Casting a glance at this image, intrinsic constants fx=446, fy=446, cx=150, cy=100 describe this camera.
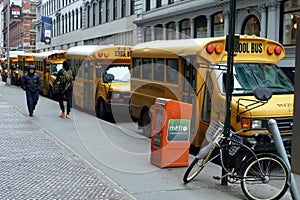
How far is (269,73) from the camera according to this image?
9.41 m

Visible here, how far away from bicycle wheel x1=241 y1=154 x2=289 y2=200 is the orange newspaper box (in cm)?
184

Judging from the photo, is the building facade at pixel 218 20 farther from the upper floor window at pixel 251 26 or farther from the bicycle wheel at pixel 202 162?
the bicycle wheel at pixel 202 162

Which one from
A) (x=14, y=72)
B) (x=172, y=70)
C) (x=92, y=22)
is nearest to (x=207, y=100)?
(x=172, y=70)

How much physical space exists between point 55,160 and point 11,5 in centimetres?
4080

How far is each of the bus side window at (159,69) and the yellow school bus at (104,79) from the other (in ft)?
11.6

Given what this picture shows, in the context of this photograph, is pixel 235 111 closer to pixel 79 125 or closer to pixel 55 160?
pixel 55 160

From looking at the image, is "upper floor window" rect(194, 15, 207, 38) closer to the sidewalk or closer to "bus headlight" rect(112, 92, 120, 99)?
"bus headlight" rect(112, 92, 120, 99)

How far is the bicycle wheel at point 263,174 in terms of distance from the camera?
6230 millimetres

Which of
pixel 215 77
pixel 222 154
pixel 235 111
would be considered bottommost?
pixel 222 154

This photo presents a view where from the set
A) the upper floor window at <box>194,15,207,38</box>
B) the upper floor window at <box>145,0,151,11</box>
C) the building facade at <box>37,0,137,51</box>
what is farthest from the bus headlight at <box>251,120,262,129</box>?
the building facade at <box>37,0,137,51</box>

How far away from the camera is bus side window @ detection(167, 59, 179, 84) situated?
10328mm

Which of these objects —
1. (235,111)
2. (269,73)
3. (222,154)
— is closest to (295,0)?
(269,73)

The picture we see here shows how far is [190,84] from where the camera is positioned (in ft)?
32.0

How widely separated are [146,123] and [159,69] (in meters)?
1.54
